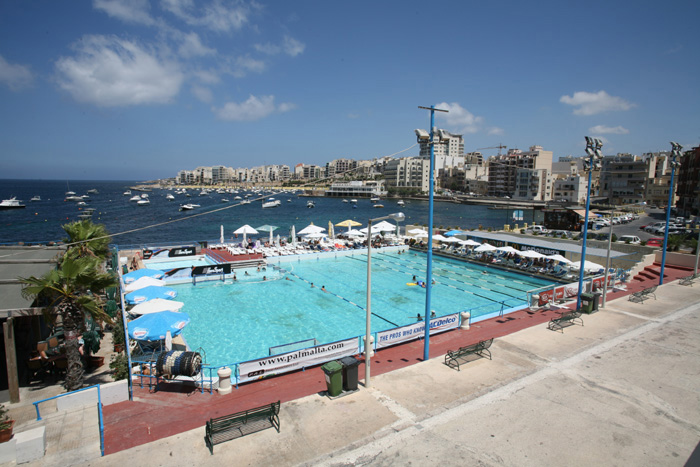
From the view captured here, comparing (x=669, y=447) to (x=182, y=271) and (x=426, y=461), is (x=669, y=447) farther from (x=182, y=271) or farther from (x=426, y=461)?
(x=182, y=271)

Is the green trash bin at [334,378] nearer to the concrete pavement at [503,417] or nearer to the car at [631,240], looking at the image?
the concrete pavement at [503,417]

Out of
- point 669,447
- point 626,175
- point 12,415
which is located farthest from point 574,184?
point 12,415

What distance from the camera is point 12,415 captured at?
9461 millimetres

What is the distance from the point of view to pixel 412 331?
14680 mm

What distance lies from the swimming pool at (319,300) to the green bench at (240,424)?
6.44 m

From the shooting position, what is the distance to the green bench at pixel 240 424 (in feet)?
26.8

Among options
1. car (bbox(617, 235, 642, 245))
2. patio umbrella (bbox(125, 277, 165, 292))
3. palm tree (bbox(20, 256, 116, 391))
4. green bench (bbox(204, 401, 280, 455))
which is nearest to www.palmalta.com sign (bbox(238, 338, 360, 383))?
green bench (bbox(204, 401, 280, 455))

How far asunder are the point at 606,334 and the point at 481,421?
9.18m

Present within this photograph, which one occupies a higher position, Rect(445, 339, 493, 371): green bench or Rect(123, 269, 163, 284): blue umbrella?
Rect(123, 269, 163, 284): blue umbrella

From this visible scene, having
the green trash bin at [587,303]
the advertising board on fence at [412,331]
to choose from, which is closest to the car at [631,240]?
the green trash bin at [587,303]

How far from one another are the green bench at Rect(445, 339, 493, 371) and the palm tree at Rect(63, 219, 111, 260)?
1352 centimetres

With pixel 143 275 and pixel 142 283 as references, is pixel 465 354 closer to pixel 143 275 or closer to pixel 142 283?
pixel 142 283

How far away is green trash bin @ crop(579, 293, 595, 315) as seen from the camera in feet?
57.2

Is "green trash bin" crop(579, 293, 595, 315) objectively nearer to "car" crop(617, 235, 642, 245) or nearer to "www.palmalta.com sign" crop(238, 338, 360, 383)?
"www.palmalta.com sign" crop(238, 338, 360, 383)
